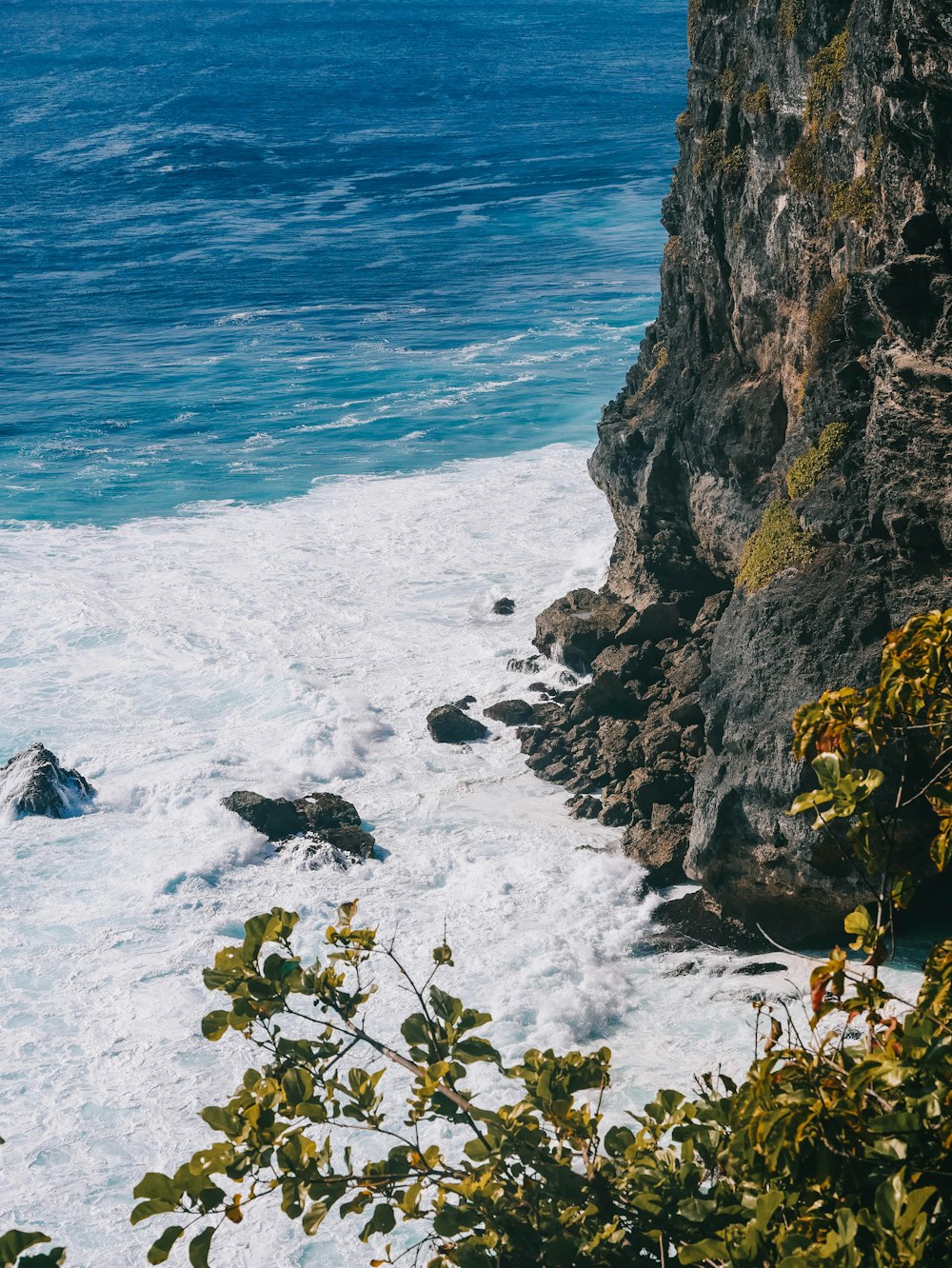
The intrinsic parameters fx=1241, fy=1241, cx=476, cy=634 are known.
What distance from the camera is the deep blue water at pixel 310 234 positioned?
1722 inches

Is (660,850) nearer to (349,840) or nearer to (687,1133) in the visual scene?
(349,840)

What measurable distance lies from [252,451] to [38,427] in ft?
30.0

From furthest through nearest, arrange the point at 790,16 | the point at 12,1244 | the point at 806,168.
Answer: the point at 790,16, the point at 806,168, the point at 12,1244

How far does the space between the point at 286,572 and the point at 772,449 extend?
1490cm

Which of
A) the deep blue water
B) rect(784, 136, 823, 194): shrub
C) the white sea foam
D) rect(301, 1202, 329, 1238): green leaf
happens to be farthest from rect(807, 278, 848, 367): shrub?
the deep blue water

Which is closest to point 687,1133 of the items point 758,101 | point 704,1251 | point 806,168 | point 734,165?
point 704,1251

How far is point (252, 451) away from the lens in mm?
42281

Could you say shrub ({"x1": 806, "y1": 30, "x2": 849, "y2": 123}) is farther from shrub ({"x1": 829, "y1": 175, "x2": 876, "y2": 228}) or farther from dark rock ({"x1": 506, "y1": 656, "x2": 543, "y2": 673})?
dark rock ({"x1": 506, "y1": 656, "x2": 543, "y2": 673})

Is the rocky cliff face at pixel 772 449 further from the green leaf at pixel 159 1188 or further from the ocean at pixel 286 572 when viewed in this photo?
the green leaf at pixel 159 1188

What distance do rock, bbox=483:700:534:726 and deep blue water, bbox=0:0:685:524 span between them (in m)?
17.3

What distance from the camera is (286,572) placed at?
105 feet

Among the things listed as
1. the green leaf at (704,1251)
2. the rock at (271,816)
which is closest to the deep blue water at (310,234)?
the rock at (271,816)

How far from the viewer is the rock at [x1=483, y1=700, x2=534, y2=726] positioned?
76.1 feet

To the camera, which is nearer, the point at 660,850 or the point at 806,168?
the point at 660,850
